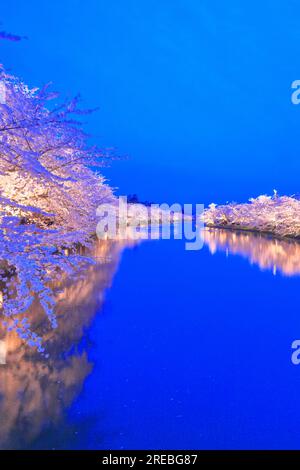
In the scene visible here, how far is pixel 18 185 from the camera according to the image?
679 cm

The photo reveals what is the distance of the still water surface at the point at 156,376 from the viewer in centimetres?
350

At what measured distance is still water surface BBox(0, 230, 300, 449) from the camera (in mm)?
3500

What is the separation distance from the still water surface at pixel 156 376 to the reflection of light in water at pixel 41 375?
0.5 inches

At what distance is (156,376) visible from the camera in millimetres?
4848

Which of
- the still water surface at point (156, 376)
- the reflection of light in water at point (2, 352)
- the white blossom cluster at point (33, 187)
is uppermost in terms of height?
the white blossom cluster at point (33, 187)

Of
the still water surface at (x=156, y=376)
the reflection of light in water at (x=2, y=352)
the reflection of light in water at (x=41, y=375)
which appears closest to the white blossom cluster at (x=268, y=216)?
the still water surface at (x=156, y=376)

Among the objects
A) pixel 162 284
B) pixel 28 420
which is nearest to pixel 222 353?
pixel 28 420

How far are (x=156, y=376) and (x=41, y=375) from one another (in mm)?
1552
